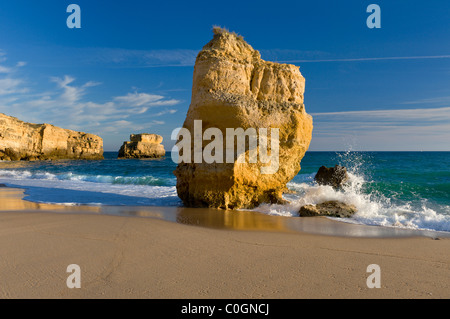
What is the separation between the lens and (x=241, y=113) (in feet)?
26.6

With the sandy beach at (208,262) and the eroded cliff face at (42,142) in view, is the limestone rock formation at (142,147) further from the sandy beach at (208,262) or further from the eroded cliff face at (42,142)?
the sandy beach at (208,262)

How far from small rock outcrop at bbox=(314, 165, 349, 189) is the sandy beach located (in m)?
11.8

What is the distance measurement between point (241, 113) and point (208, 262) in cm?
510

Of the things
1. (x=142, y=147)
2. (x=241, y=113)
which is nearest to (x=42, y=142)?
(x=142, y=147)

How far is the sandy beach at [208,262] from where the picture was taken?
3152mm

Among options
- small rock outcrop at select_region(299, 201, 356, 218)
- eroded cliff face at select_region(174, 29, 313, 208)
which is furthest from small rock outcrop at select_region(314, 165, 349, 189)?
small rock outcrop at select_region(299, 201, 356, 218)

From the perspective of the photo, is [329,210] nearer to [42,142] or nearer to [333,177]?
[333,177]

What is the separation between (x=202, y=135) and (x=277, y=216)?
11.2 feet

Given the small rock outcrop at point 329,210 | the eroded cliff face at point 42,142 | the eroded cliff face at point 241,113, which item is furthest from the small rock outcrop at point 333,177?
the eroded cliff face at point 42,142

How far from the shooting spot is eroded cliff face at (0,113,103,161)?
45906 millimetres

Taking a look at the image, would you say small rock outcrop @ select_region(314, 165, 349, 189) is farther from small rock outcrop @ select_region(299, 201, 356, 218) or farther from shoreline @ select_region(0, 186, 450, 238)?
shoreline @ select_region(0, 186, 450, 238)

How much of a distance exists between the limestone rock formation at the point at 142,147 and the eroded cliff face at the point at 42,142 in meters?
6.21

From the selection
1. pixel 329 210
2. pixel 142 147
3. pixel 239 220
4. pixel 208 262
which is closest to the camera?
pixel 208 262
